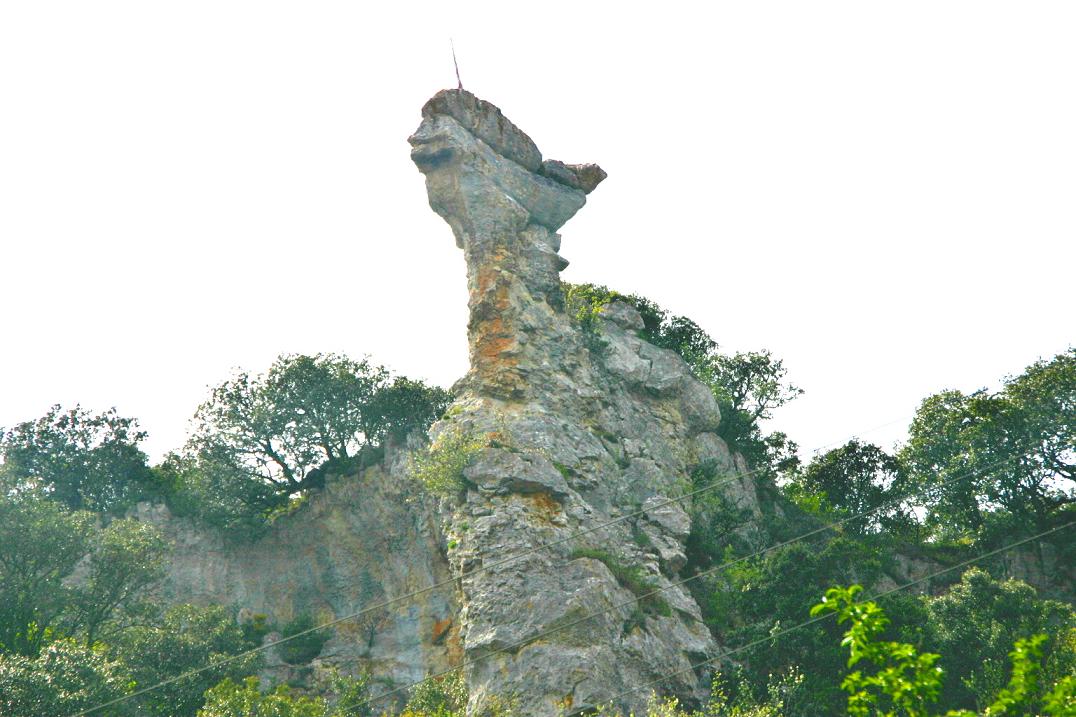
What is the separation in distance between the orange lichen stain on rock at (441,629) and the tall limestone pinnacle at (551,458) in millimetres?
5658

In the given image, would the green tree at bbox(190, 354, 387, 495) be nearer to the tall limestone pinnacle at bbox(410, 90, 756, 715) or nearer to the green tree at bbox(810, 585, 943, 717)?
the tall limestone pinnacle at bbox(410, 90, 756, 715)

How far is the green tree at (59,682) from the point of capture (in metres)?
36.8

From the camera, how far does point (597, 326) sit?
59812 mm

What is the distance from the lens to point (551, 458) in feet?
155

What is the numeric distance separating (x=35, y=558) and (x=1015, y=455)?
A: 161ft

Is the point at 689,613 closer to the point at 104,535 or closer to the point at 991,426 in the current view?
the point at 991,426

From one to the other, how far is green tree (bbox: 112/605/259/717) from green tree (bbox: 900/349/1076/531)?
1447 inches

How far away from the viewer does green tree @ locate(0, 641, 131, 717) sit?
36.8 m

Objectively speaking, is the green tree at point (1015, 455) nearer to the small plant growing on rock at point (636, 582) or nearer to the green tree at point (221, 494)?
the small plant growing on rock at point (636, 582)

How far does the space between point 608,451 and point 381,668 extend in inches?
622

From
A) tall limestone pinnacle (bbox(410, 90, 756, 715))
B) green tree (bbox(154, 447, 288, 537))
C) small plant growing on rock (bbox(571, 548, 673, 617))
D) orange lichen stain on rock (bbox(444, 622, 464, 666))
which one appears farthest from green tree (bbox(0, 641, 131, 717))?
small plant growing on rock (bbox(571, 548, 673, 617))

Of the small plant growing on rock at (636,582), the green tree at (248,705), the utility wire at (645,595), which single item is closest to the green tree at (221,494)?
the utility wire at (645,595)

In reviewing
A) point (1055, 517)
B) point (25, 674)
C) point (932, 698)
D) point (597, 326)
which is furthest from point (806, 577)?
point (25, 674)

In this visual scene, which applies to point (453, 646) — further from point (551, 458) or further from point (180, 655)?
point (180, 655)
